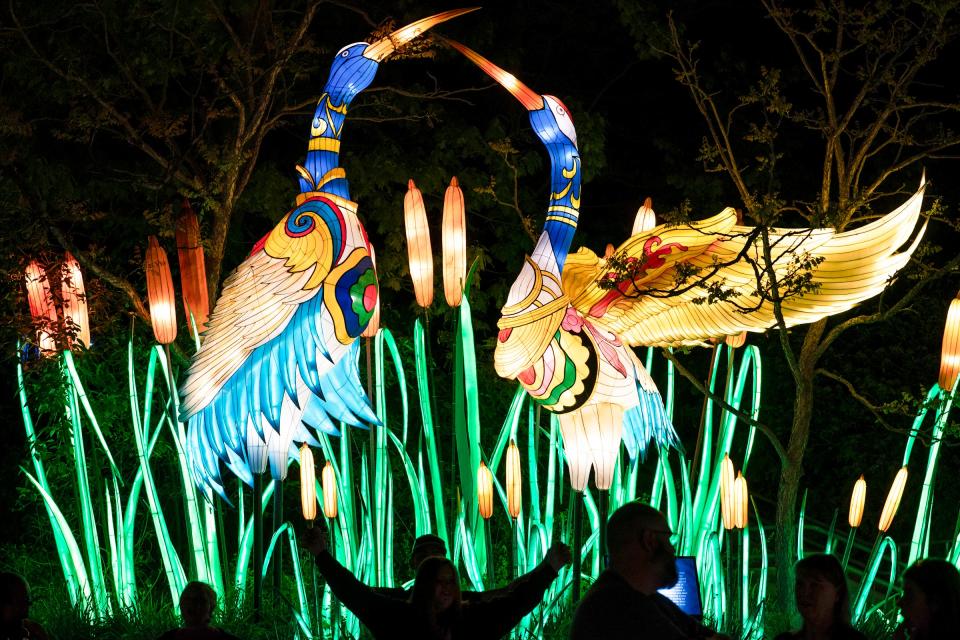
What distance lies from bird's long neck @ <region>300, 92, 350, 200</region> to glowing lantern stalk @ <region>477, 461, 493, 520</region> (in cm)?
134

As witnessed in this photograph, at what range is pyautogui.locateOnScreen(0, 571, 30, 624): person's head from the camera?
3.07m

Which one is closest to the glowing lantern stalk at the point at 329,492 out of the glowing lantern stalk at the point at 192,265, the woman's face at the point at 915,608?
the glowing lantern stalk at the point at 192,265

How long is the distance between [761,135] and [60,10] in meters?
4.42

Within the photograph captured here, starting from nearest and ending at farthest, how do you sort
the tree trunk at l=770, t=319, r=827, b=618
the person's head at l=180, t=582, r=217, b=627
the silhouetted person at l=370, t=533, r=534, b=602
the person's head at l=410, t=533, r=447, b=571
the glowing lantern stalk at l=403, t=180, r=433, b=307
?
the silhouetted person at l=370, t=533, r=534, b=602, the person's head at l=180, t=582, r=217, b=627, the person's head at l=410, t=533, r=447, b=571, the glowing lantern stalk at l=403, t=180, r=433, b=307, the tree trunk at l=770, t=319, r=827, b=618

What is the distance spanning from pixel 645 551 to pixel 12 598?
5.23 feet

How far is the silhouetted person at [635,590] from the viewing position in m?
2.42

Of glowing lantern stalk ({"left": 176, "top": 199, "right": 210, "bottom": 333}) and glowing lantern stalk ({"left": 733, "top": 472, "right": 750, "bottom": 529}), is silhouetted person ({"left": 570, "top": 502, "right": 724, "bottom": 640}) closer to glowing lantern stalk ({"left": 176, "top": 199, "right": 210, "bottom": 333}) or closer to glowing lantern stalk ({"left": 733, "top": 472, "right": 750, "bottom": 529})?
glowing lantern stalk ({"left": 733, "top": 472, "right": 750, "bottom": 529})

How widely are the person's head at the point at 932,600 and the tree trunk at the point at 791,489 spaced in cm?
340

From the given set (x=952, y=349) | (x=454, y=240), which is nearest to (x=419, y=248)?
(x=454, y=240)

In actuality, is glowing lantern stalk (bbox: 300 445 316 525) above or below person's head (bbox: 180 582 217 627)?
above

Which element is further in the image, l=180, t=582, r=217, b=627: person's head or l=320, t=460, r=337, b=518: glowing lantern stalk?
l=320, t=460, r=337, b=518: glowing lantern stalk

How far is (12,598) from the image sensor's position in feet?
10.1

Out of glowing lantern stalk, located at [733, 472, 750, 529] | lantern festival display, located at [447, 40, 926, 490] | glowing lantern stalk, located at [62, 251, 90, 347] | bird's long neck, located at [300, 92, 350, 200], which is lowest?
glowing lantern stalk, located at [733, 472, 750, 529]

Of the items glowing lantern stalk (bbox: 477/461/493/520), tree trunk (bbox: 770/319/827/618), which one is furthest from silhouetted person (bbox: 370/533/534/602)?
tree trunk (bbox: 770/319/827/618)
